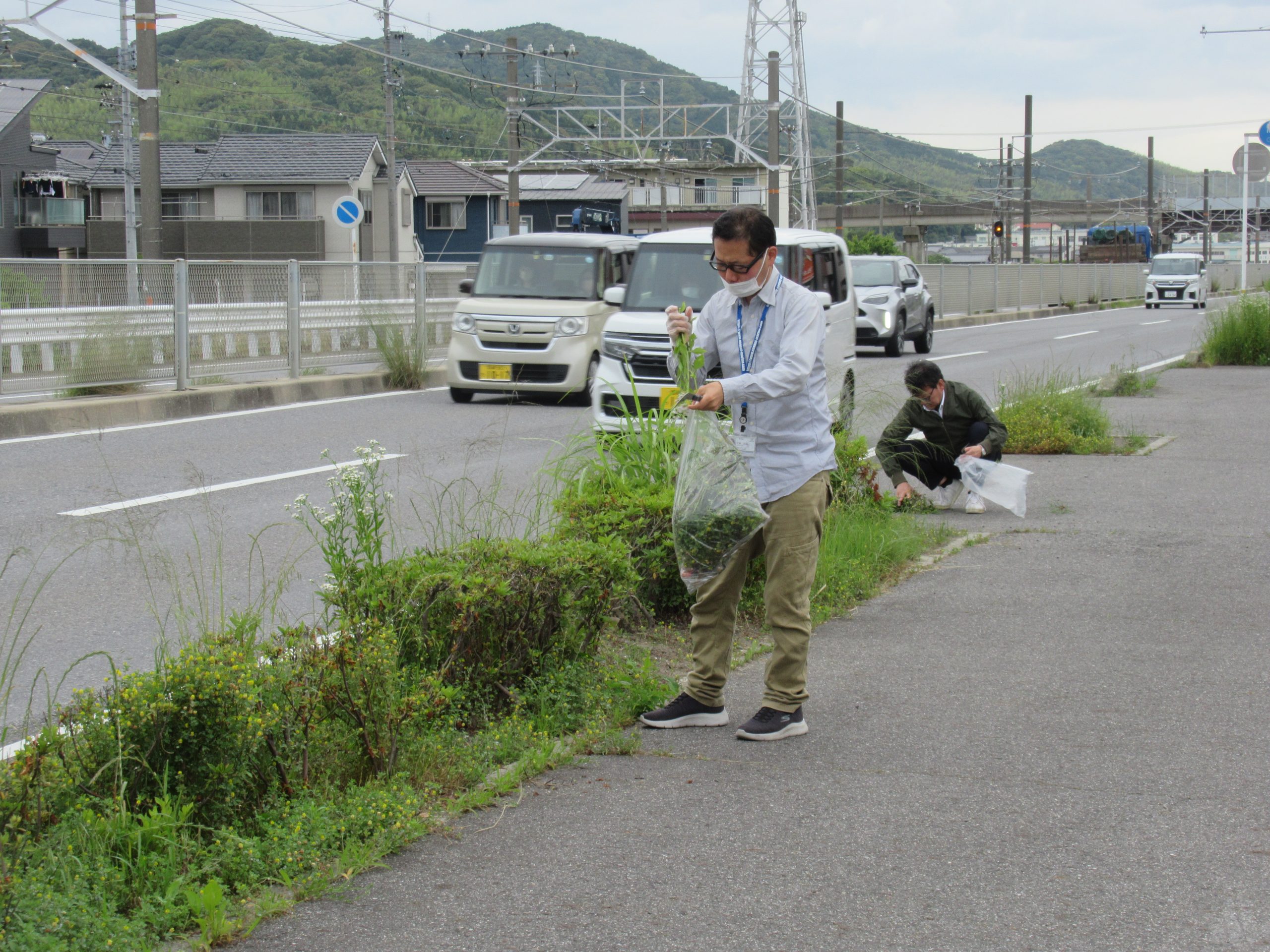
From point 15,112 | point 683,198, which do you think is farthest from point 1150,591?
point 683,198

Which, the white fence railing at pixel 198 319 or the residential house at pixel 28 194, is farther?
the residential house at pixel 28 194

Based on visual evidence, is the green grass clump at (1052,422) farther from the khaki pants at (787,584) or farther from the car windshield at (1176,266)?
the car windshield at (1176,266)

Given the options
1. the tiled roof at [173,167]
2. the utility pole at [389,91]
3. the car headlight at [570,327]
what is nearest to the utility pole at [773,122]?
the utility pole at [389,91]

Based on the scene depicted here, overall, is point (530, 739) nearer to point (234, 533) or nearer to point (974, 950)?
point (974, 950)

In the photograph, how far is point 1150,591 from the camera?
662 cm

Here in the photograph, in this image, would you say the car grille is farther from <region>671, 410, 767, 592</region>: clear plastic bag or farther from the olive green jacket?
<region>671, 410, 767, 592</region>: clear plastic bag

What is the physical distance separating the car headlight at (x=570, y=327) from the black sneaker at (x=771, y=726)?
10.9m

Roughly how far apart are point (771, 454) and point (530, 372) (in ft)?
36.1

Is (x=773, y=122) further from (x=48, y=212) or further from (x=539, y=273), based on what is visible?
(x=48, y=212)

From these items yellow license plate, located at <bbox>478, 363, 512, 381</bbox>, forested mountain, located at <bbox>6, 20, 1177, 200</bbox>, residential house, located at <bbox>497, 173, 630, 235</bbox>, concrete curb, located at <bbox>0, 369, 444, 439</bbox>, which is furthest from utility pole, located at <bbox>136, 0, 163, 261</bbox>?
residential house, located at <bbox>497, 173, 630, 235</bbox>

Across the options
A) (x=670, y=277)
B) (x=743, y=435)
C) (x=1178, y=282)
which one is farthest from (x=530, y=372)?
(x=1178, y=282)

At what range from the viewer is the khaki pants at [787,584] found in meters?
4.38

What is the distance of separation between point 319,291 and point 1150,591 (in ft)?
41.2

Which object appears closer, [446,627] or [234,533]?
[446,627]
